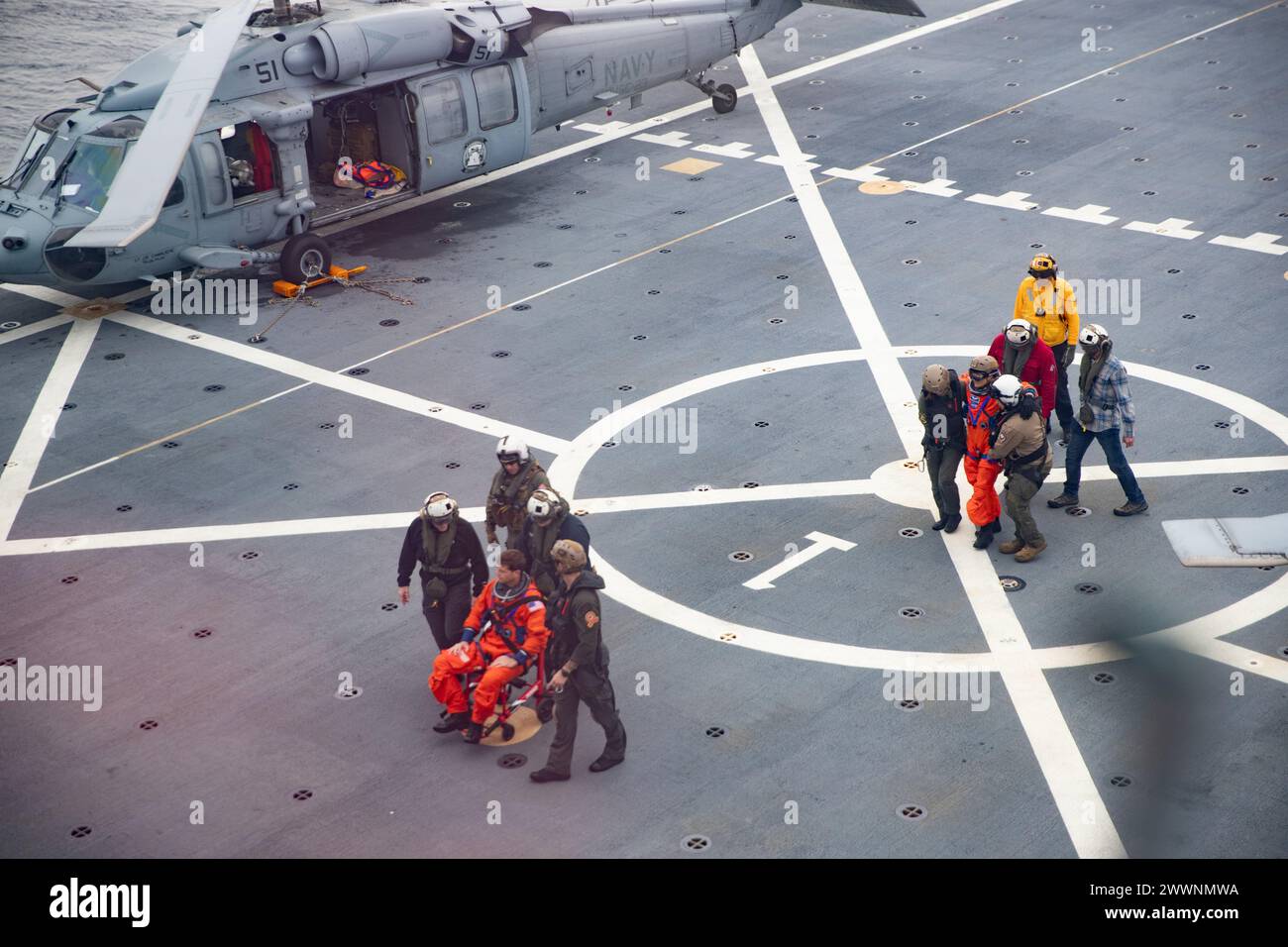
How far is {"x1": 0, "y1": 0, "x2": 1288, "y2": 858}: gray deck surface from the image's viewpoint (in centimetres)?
1350

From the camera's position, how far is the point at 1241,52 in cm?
3394

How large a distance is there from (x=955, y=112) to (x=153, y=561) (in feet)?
65.3

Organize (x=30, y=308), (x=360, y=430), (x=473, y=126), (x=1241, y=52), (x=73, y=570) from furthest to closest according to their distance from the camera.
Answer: (x=1241, y=52)
(x=473, y=126)
(x=30, y=308)
(x=360, y=430)
(x=73, y=570)

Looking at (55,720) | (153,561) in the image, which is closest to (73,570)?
(153,561)

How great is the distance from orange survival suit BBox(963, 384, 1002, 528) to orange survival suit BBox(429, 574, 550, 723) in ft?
17.3

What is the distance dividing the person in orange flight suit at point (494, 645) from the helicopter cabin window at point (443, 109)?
45.5 ft

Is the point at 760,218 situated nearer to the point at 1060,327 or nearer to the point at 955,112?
the point at 955,112

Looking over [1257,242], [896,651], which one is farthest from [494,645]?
[1257,242]

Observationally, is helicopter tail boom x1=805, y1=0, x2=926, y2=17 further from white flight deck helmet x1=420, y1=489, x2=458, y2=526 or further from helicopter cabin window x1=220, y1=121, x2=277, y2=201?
white flight deck helmet x1=420, y1=489, x2=458, y2=526

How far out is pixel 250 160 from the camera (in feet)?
81.5

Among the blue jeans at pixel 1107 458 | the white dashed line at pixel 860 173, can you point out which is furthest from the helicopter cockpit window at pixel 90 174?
the blue jeans at pixel 1107 458

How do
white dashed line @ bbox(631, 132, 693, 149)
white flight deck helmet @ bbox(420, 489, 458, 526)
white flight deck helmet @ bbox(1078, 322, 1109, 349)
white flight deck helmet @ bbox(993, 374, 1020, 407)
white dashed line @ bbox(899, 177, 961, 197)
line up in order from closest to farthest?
white flight deck helmet @ bbox(420, 489, 458, 526), white flight deck helmet @ bbox(993, 374, 1020, 407), white flight deck helmet @ bbox(1078, 322, 1109, 349), white dashed line @ bbox(899, 177, 961, 197), white dashed line @ bbox(631, 132, 693, 149)

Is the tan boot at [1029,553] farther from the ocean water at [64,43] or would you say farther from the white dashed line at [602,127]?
the ocean water at [64,43]

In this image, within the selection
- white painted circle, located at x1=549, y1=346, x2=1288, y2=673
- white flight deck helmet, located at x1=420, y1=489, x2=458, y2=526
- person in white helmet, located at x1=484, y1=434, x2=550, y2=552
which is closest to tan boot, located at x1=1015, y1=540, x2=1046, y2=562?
white painted circle, located at x1=549, y1=346, x2=1288, y2=673
